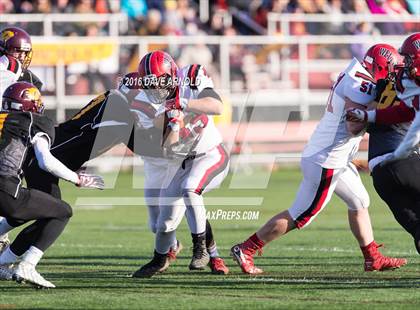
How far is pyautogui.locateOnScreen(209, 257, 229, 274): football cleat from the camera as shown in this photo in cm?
832

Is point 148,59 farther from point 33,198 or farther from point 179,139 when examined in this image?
point 33,198

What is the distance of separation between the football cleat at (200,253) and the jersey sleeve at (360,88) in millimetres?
1708

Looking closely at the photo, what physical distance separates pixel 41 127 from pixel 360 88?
2.49 m

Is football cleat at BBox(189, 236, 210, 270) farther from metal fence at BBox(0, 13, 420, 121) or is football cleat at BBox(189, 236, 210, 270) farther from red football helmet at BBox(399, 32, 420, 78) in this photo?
metal fence at BBox(0, 13, 420, 121)

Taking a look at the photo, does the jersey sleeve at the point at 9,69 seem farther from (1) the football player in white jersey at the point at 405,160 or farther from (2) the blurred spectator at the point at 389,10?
(2) the blurred spectator at the point at 389,10

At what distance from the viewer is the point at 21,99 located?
7195 millimetres

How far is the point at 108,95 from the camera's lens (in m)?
8.80

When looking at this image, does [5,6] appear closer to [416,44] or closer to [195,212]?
[195,212]

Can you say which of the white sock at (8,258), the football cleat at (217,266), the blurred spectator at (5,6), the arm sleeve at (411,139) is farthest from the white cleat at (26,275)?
the blurred spectator at (5,6)

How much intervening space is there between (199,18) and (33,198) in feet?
46.7

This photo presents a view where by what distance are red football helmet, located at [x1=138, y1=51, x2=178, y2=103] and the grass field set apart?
1512mm

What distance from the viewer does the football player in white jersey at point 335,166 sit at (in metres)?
8.02

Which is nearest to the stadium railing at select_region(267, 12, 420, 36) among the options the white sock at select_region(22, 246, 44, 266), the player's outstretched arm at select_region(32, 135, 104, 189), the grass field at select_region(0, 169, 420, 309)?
the grass field at select_region(0, 169, 420, 309)

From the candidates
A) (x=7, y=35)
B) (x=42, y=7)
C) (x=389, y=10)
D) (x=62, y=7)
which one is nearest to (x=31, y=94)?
(x=7, y=35)
